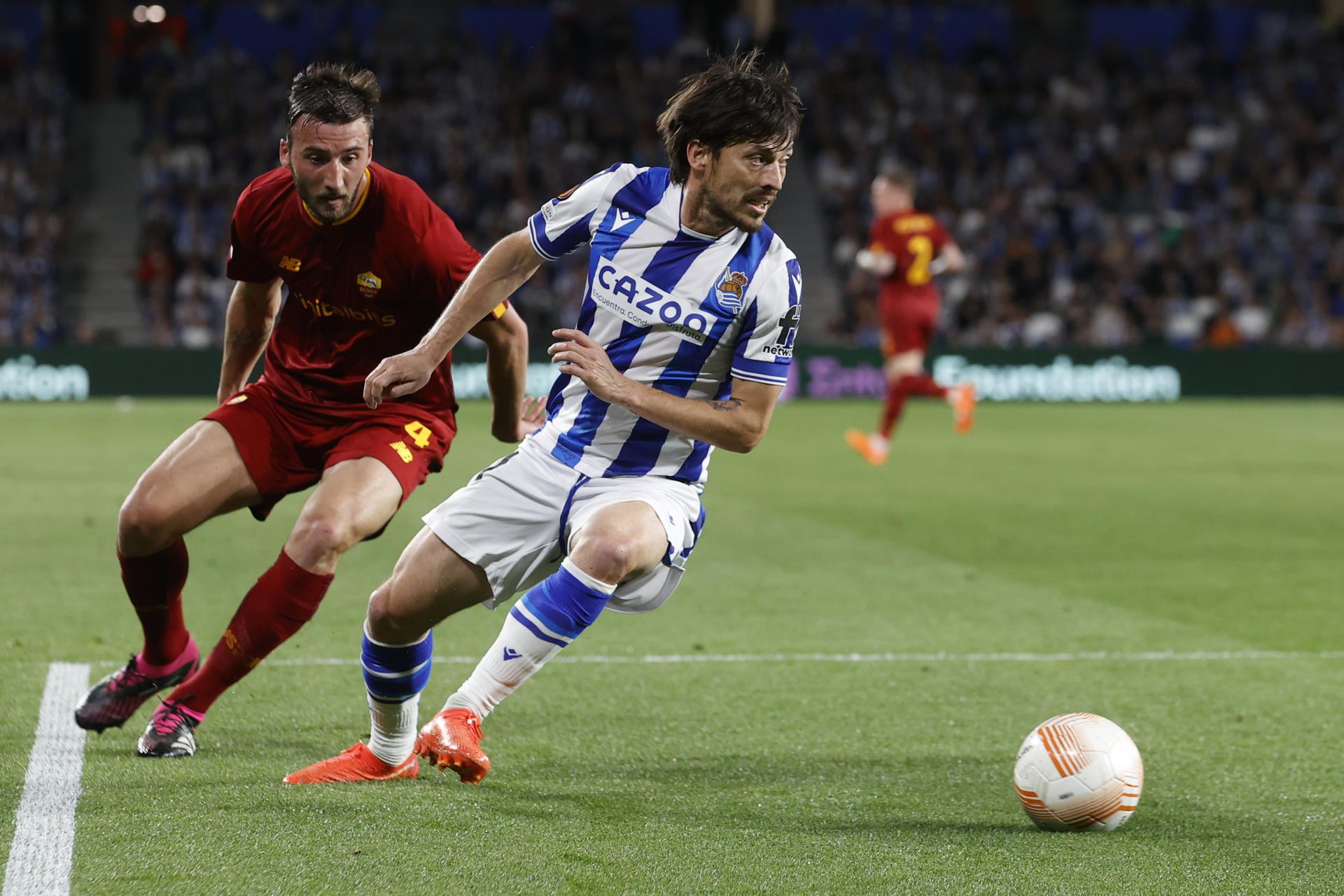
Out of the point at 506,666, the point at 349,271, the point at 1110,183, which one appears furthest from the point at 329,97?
the point at 1110,183

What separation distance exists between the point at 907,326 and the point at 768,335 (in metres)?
10.5

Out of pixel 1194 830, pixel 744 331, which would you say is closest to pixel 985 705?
pixel 1194 830

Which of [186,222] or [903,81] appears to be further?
[903,81]

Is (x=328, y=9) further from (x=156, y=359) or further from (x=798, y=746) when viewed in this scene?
(x=798, y=746)

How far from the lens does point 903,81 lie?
2653 centimetres

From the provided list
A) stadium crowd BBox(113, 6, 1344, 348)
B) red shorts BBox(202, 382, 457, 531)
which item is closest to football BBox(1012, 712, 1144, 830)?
red shorts BBox(202, 382, 457, 531)

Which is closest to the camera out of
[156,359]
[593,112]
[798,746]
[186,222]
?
[798,746]

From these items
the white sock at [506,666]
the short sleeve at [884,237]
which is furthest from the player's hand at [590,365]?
the short sleeve at [884,237]

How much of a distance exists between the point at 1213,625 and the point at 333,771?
4106 millimetres

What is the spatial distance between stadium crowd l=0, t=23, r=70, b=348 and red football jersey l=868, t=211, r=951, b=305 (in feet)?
39.0

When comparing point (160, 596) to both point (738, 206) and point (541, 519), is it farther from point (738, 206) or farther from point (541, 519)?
point (738, 206)

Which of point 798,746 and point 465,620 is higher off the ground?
point 798,746

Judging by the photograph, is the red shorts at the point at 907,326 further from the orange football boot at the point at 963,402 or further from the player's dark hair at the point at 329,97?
the player's dark hair at the point at 329,97

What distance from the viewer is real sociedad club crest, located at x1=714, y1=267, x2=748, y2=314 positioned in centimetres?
379
